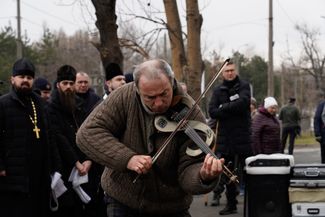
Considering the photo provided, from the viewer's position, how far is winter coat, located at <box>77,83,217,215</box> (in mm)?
3316

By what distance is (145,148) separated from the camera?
3.39 metres

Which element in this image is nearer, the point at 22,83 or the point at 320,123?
the point at 22,83

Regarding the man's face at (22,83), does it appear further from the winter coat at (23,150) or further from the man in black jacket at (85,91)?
the man in black jacket at (85,91)

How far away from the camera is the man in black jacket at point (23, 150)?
5.30 m

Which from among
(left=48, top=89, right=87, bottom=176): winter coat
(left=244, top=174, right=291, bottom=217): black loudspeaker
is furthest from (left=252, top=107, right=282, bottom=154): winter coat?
(left=48, top=89, right=87, bottom=176): winter coat

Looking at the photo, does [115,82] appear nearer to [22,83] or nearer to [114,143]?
[22,83]

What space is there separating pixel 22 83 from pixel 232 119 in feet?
11.7

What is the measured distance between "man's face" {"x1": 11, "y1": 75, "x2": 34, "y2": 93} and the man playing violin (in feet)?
7.42

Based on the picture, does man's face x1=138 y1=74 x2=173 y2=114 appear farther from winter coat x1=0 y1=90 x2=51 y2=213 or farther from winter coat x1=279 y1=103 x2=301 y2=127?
winter coat x1=279 y1=103 x2=301 y2=127

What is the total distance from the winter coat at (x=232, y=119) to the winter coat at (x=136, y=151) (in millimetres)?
4823

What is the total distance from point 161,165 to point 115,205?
0.45 m

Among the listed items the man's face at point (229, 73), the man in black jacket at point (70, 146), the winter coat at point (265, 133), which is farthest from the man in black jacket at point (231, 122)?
the man in black jacket at point (70, 146)

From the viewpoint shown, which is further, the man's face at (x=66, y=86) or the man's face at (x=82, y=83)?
the man's face at (x=82, y=83)

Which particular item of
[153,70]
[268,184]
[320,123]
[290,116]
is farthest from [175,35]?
[153,70]
